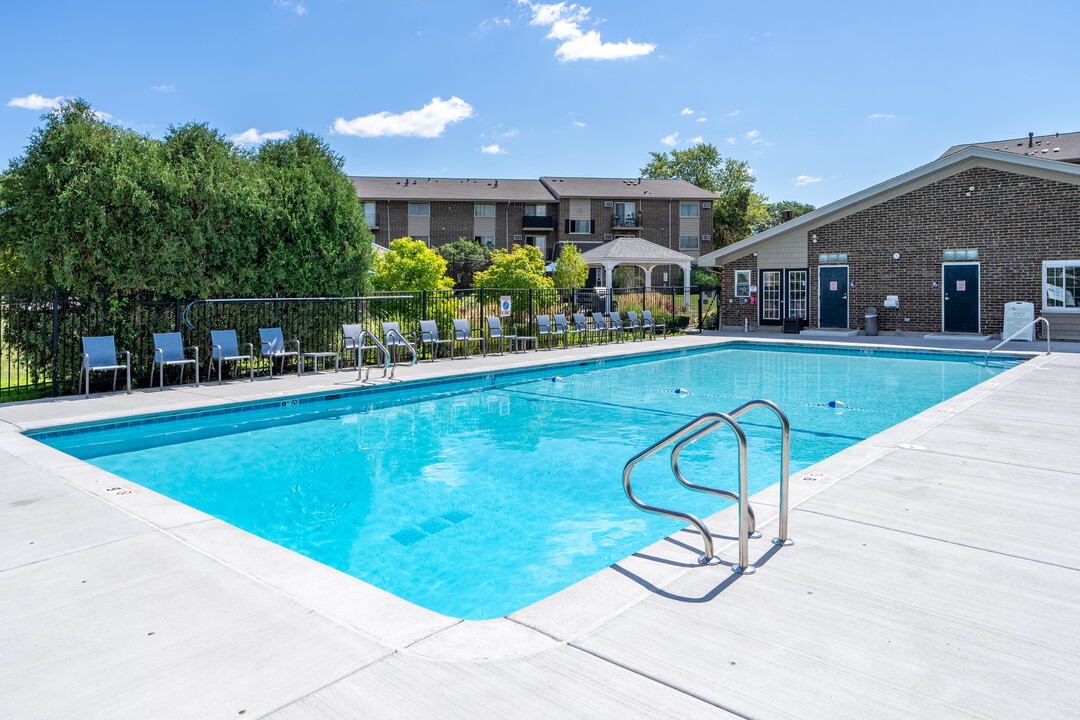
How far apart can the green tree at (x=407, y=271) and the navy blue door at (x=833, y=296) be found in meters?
12.8

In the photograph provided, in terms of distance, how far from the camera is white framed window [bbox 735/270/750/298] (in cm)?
2498

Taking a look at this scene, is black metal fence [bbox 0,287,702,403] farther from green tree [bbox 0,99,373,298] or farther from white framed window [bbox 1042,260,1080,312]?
white framed window [bbox 1042,260,1080,312]

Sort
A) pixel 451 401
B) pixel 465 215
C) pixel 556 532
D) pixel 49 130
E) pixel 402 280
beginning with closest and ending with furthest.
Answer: pixel 556 532
pixel 49 130
pixel 451 401
pixel 402 280
pixel 465 215

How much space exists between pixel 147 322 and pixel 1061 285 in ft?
74.1

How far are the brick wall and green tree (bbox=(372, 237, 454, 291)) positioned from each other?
13059 millimetres

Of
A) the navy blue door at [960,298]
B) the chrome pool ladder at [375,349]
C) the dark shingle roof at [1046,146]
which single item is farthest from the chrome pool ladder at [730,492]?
the dark shingle roof at [1046,146]

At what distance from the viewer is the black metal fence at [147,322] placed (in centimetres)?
995

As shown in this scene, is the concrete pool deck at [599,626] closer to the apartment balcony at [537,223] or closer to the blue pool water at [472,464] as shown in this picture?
the blue pool water at [472,464]

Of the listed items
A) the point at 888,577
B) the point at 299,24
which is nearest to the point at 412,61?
the point at 299,24

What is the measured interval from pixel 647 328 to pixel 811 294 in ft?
19.9

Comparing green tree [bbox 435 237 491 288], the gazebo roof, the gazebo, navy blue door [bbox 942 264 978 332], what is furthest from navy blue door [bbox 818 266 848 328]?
green tree [bbox 435 237 491 288]

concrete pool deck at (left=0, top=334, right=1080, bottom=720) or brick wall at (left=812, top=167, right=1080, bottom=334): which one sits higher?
brick wall at (left=812, top=167, right=1080, bottom=334)

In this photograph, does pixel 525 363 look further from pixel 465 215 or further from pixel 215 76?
pixel 465 215

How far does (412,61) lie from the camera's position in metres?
20.6
